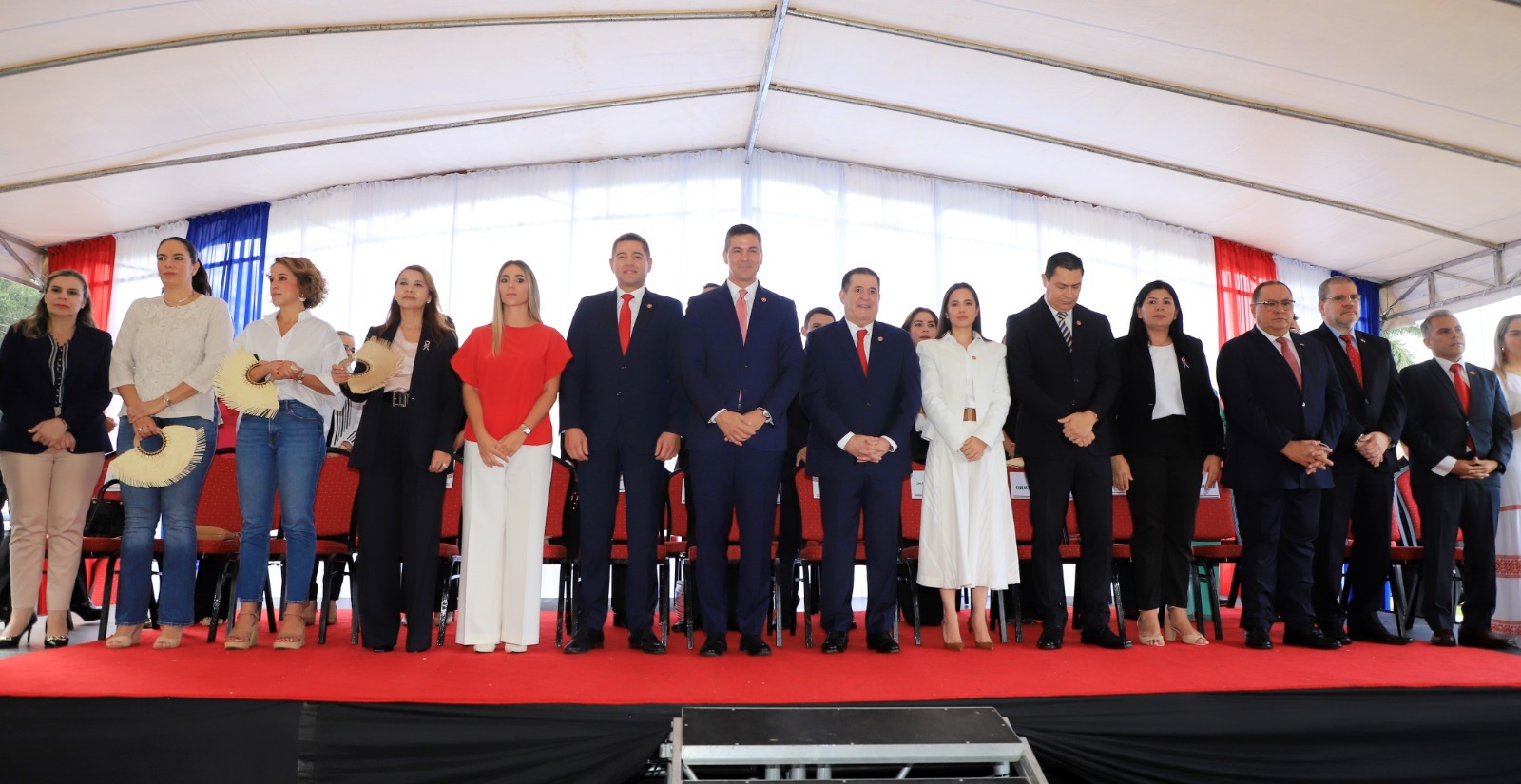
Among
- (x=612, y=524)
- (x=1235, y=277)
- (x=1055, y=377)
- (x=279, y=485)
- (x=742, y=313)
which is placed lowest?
→ (x=612, y=524)

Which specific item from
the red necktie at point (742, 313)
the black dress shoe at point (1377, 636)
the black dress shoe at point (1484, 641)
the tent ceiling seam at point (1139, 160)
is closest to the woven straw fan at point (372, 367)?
the red necktie at point (742, 313)

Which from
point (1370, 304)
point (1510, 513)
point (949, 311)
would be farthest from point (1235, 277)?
point (949, 311)

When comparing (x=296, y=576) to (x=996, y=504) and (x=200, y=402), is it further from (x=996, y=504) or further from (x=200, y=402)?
(x=996, y=504)

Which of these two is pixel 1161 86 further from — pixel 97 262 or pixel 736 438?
pixel 97 262

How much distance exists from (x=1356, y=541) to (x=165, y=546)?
5.00 meters

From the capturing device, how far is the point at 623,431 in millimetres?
3641

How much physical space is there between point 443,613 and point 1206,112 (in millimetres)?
7281

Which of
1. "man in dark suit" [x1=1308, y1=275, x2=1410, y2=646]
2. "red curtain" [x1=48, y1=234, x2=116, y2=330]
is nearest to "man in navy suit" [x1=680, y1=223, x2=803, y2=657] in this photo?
"man in dark suit" [x1=1308, y1=275, x2=1410, y2=646]

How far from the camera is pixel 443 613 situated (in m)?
3.80

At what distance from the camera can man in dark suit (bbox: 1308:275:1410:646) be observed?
4059 millimetres

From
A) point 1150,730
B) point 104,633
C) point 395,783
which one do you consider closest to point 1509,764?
point 1150,730

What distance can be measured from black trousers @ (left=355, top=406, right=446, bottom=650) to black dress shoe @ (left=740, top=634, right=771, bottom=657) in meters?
1.21

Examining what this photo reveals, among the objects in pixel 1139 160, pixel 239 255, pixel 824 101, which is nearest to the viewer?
pixel 824 101

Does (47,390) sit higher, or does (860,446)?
(47,390)
